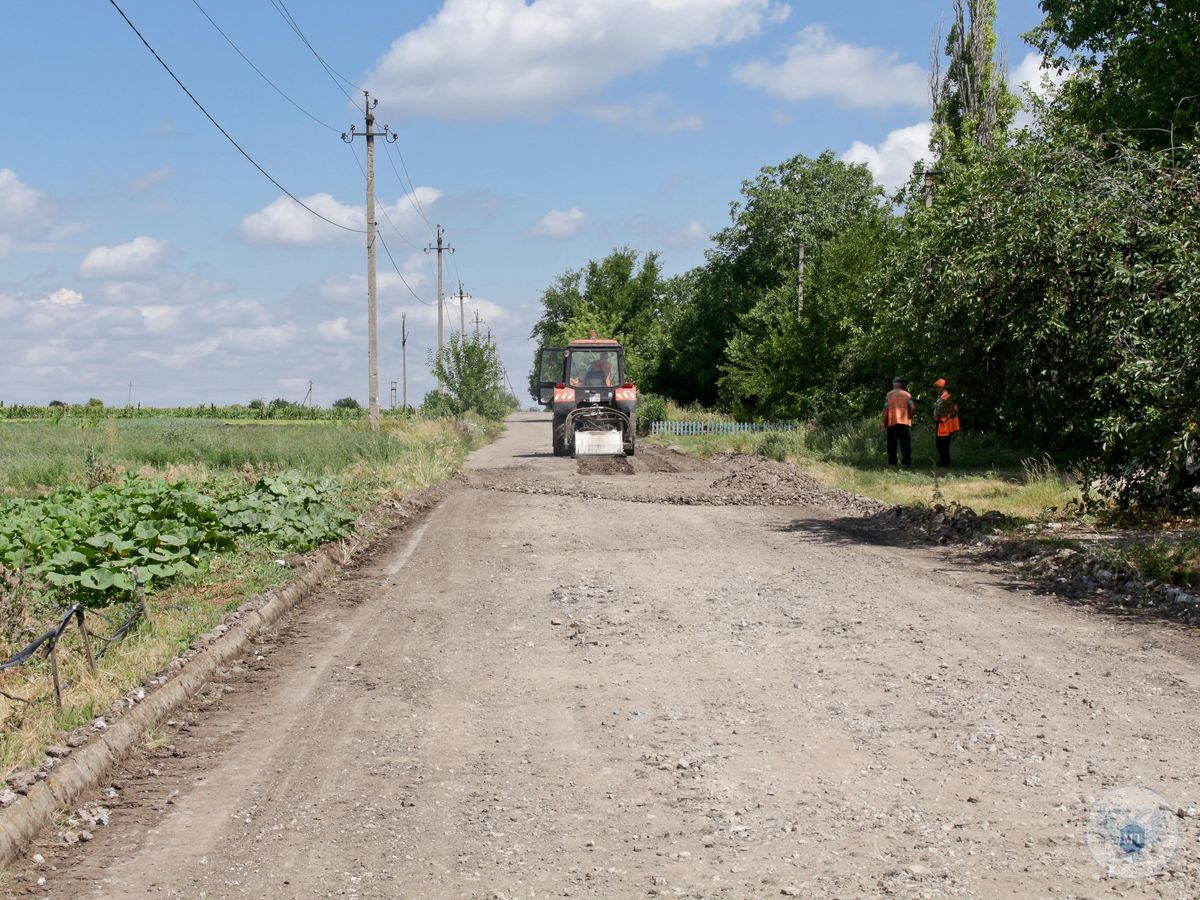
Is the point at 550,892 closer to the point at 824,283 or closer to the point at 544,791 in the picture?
the point at 544,791

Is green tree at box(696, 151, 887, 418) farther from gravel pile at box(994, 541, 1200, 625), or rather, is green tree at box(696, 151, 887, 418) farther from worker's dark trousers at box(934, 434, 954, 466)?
gravel pile at box(994, 541, 1200, 625)

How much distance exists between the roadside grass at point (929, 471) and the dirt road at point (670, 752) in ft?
23.5

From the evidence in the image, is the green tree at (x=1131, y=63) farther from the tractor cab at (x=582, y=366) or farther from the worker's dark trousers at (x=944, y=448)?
the tractor cab at (x=582, y=366)

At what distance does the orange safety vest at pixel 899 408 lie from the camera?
2402cm

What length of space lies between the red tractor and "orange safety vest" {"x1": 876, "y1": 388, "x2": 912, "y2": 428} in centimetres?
870

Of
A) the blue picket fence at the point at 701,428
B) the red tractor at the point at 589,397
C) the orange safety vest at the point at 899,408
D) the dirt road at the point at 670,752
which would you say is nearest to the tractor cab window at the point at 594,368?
the red tractor at the point at 589,397

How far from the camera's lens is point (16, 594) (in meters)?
9.00

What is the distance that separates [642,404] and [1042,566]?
44974mm

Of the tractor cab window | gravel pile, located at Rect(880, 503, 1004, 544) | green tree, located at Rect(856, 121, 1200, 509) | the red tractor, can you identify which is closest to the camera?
green tree, located at Rect(856, 121, 1200, 509)

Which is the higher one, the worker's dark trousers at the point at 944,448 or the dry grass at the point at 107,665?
the worker's dark trousers at the point at 944,448

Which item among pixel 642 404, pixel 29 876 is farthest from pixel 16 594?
pixel 642 404

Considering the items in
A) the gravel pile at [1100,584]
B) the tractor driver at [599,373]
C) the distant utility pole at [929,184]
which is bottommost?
the gravel pile at [1100,584]

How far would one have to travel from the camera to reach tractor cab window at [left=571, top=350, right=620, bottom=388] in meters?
33.0

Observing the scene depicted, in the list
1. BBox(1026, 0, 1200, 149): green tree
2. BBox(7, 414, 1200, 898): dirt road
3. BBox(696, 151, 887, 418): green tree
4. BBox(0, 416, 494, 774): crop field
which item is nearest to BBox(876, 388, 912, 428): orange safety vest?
BBox(1026, 0, 1200, 149): green tree
